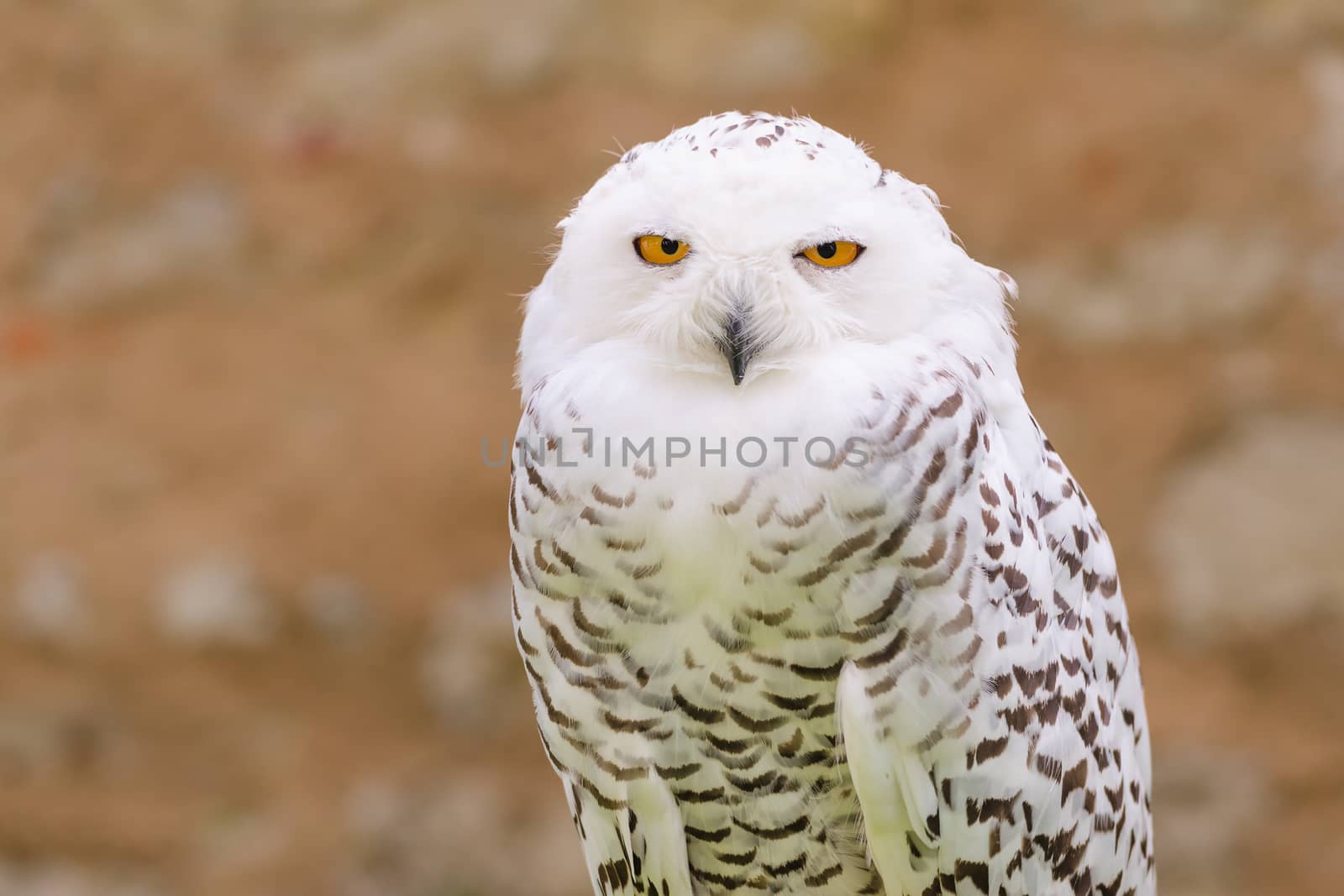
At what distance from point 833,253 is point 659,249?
0.46 ft

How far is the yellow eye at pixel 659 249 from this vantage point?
101 cm

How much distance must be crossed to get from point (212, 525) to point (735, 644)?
1.75m

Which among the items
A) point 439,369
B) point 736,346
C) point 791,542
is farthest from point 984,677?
point 439,369

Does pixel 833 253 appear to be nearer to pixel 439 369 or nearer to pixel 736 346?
pixel 736 346

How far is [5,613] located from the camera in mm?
2510

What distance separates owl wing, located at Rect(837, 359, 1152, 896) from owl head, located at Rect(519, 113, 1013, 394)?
8 centimetres

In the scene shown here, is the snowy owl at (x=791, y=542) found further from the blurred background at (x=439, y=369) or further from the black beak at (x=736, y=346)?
the blurred background at (x=439, y=369)

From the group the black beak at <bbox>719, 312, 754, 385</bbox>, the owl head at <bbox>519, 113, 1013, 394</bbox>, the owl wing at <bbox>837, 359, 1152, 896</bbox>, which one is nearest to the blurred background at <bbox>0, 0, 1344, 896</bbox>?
the owl wing at <bbox>837, 359, 1152, 896</bbox>

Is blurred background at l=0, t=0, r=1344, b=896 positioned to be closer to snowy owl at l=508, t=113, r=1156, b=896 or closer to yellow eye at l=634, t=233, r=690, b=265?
snowy owl at l=508, t=113, r=1156, b=896

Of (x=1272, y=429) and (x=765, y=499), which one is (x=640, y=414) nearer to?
(x=765, y=499)

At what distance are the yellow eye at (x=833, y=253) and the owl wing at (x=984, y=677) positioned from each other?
114mm

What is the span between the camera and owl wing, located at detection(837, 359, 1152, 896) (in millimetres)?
1025

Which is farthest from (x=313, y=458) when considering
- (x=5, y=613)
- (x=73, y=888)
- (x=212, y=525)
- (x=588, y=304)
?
(x=588, y=304)

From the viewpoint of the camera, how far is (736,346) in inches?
38.7
